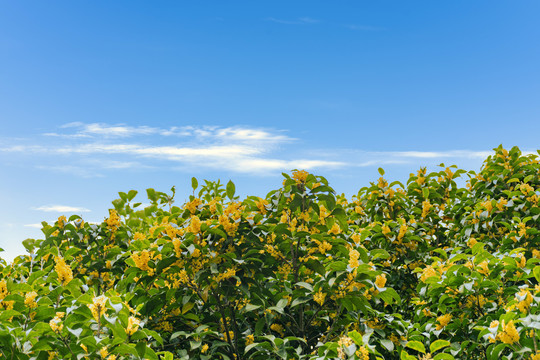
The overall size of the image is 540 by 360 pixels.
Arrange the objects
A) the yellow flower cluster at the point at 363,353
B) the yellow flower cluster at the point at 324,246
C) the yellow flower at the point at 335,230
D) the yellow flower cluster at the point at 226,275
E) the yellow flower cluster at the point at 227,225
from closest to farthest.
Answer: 1. the yellow flower cluster at the point at 363,353
2. the yellow flower cluster at the point at 226,275
3. the yellow flower cluster at the point at 227,225
4. the yellow flower cluster at the point at 324,246
5. the yellow flower at the point at 335,230

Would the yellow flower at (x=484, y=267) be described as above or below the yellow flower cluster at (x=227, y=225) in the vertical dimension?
below

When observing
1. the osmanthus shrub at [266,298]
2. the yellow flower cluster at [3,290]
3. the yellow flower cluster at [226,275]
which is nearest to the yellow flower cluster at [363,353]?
the osmanthus shrub at [266,298]

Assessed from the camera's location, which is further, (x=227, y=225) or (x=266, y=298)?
(x=266, y=298)

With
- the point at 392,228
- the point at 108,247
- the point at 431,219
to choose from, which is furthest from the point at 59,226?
the point at 431,219

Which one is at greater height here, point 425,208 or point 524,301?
point 425,208

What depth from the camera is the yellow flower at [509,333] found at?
9.64ft

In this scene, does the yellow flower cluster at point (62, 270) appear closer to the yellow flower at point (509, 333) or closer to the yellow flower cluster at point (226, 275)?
the yellow flower cluster at point (226, 275)

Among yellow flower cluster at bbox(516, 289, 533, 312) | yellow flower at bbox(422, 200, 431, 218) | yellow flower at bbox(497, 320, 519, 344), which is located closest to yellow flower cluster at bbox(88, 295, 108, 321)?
yellow flower at bbox(497, 320, 519, 344)

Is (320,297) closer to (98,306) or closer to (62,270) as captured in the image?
(98,306)

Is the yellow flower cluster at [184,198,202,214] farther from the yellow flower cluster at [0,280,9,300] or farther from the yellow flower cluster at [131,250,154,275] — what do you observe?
the yellow flower cluster at [0,280,9,300]

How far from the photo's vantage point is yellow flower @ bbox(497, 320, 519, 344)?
9.64 feet

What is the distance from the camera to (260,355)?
11.8 ft

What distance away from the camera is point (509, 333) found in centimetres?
295

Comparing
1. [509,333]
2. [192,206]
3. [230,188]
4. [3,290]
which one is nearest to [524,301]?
[509,333]
